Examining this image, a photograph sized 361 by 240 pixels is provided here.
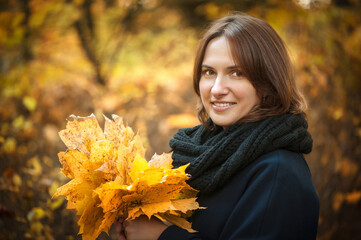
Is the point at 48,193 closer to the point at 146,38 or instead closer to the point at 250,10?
the point at 146,38

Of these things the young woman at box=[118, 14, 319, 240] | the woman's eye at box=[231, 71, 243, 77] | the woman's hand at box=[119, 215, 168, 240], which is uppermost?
the woman's eye at box=[231, 71, 243, 77]

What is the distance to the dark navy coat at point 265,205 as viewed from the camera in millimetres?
1275

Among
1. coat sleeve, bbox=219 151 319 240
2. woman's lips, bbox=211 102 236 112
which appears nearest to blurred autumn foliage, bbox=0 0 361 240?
woman's lips, bbox=211 102 236 112

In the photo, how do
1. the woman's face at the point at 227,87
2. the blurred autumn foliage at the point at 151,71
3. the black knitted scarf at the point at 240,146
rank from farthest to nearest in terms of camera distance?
the blurred autumn foliage at the point at 151,71 → the woman's face at the point at 227,87 → the black knitted scarf at the point at 240,146

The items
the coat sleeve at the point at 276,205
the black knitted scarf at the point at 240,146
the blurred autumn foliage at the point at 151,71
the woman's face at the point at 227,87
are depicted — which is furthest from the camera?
the blurred autumn foliage at the point at 151,71

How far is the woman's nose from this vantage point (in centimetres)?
156

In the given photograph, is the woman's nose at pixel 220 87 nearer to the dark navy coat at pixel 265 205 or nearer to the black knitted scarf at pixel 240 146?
the black knitted scarf at pixel 240 146

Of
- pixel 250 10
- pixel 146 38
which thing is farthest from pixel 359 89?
pixel 146 38

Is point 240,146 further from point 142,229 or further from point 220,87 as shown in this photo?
point 142,229

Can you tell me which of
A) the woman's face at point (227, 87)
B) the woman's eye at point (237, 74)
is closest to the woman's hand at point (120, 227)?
the woman's face at point (227, 87)

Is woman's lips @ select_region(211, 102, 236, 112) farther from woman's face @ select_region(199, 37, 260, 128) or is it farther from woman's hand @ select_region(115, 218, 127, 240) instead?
woman's hand @ select_region(115, 218, 127, 240)

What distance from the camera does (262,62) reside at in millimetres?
1531

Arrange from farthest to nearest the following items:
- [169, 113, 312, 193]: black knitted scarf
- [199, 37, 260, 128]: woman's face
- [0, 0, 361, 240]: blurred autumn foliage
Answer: [0, 0, 361, 240]: blurred autumn foliage → [199, 37, 260, 128]: woman's face → [169, 113, 312, 193]: black knitted scarf

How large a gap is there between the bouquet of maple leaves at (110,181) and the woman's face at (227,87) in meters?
0.39
